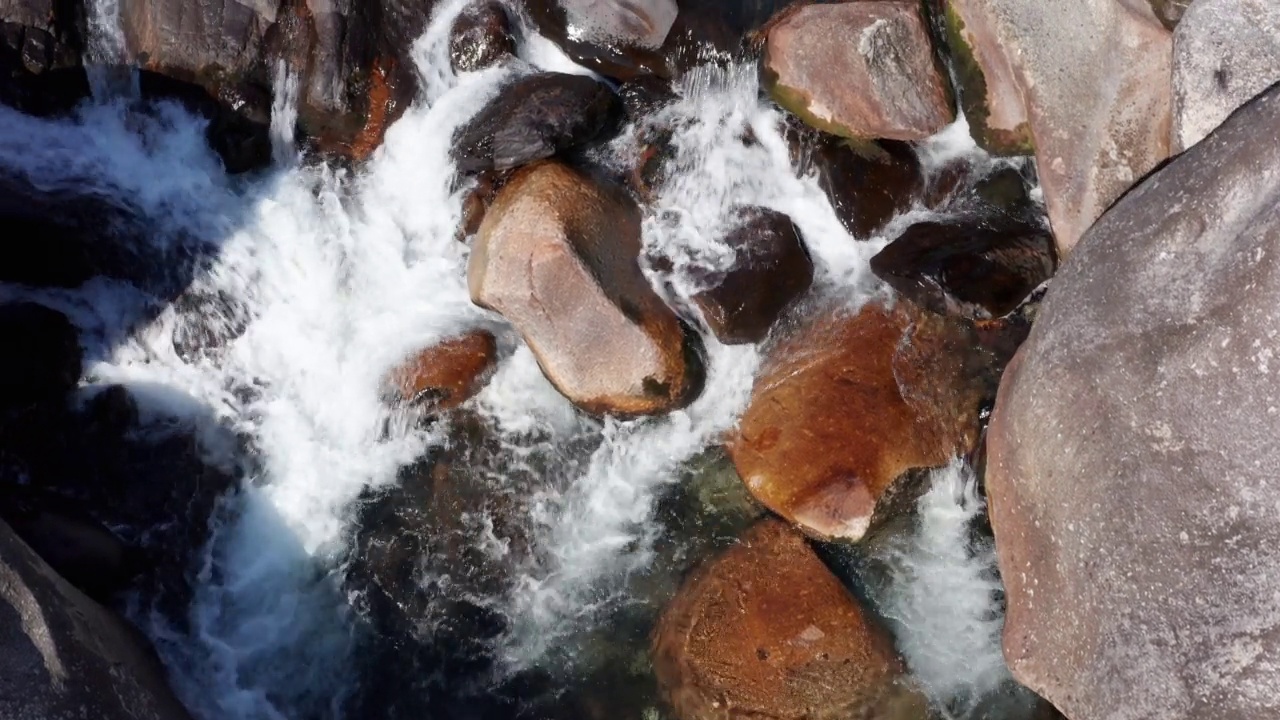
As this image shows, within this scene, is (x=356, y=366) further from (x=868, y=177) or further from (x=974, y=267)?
(x=974, y=267)

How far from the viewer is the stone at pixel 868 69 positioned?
5.60 meters

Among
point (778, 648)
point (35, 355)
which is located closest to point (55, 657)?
point (35, 355)

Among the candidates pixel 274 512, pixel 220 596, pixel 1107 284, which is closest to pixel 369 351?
pixel 274 512

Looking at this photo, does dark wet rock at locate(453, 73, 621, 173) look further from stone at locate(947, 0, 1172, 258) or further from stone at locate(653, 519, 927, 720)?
stone at locate(653, 519, 927, 720)

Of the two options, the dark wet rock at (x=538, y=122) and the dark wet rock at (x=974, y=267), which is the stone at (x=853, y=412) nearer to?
the dark wet rock at (x=974, y=267)

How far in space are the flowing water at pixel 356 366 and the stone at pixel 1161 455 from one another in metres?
1.10

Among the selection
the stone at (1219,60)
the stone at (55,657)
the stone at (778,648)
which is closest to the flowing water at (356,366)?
the stone at (778,648)

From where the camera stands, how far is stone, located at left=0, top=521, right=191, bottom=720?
4.06 m

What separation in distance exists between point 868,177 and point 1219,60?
6.50ft

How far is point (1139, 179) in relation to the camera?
16.5 ft

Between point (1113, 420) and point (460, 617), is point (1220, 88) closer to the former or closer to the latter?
point (1113, 420)

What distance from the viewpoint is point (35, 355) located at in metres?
5.65

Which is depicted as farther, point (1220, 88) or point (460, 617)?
point (460, 617)

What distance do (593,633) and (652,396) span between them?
157cm
